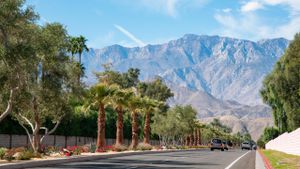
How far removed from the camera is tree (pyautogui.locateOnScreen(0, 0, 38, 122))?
26.9m

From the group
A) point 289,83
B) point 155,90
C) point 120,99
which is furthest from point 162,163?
point 155,90

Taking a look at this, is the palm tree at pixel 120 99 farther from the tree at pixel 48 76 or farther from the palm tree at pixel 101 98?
the tree at pixel 48 76

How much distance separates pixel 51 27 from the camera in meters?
37.6

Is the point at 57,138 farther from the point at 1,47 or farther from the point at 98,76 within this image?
the point at 1,47

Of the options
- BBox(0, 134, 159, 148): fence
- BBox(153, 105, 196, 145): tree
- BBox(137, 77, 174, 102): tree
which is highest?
BBox(137, 77, 174, 102): tree

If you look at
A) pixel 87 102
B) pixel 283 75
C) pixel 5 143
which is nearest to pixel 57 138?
pixel 5 143

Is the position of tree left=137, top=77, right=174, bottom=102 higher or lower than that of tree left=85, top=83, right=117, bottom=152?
higher

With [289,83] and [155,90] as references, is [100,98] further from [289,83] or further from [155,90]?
[155,90]

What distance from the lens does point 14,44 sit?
90.3ft

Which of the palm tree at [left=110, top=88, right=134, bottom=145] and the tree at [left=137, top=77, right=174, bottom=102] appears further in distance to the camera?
the tree at [left=137, top=77, right=174, bottom=102]

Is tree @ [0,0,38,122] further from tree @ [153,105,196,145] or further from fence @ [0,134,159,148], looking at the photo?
tree @ [153,105,196,145]

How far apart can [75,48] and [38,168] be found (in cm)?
8095

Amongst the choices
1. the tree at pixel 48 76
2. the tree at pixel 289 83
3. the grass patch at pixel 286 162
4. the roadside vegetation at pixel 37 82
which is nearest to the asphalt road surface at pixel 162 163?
the grass patch at pixel 286 162

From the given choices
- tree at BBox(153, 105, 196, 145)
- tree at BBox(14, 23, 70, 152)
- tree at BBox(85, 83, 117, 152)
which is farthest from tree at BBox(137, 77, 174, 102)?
tree at BBox(14, 23, 70, 152)
